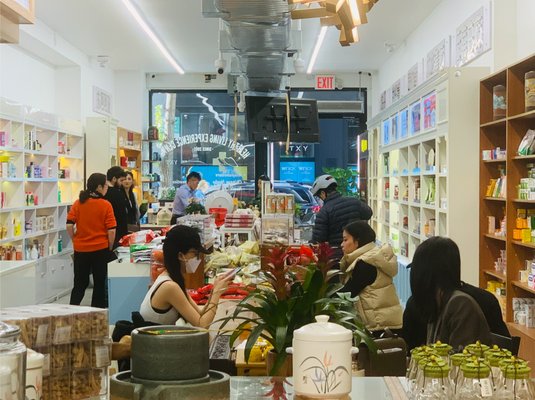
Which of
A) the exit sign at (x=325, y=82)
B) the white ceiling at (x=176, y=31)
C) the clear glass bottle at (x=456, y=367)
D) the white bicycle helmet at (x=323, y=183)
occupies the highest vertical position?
the white ceiling at (x=176, y=31)

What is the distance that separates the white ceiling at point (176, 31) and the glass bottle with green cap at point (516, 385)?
26.3 ft

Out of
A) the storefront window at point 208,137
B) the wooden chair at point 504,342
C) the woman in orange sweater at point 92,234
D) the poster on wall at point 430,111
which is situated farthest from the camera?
the storefront window at point 208,137

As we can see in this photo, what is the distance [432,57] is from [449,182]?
343 centimetres

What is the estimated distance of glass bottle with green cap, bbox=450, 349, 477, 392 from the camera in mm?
1913

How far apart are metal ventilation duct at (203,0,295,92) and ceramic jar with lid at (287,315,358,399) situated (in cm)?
479

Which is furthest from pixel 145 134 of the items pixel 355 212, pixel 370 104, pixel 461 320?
pixel 461 320

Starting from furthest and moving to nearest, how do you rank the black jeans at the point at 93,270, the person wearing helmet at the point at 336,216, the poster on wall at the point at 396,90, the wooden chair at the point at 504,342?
the poster on wall at the point at 396,90
the black jeans at the point at 93,270
the person wearing helmet at the point at 336,216
the wooden chair at the point at 504,342

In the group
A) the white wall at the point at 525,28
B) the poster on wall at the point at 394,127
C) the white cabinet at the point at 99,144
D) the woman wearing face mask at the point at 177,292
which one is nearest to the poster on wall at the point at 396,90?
the poster on wall at the point at 394,127

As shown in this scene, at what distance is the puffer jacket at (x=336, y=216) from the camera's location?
7418mm

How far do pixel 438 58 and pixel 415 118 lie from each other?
1.09 metres

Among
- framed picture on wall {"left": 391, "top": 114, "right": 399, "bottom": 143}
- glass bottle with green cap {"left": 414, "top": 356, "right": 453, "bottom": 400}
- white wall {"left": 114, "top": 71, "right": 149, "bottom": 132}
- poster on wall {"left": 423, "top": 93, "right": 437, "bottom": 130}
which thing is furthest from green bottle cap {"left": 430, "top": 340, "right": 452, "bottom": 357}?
white wall {"left": 114, "top": 71, "right": 149, "bottom": 132}

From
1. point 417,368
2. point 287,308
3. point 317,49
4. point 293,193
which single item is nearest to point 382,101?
point 293,193

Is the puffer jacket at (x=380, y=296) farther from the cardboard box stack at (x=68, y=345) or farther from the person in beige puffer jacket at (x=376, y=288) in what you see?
the cardboard box stack at (x=68, y=345)

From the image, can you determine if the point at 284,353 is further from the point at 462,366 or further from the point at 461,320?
the point at 461,320
